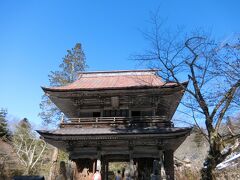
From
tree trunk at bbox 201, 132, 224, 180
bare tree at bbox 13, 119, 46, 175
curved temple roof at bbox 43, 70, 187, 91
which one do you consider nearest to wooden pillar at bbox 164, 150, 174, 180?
curved temple roof at bbox 43, 70, 187, 91

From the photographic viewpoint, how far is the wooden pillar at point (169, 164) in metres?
19.6

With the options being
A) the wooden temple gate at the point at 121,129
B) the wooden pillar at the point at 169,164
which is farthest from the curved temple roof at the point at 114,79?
the wooden pillar at the point at 169,164

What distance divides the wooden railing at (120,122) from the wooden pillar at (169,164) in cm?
304

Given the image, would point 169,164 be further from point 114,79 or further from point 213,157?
point 213,157

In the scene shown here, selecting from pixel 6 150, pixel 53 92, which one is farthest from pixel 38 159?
pixel 53 92

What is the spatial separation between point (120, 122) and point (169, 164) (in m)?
4.86

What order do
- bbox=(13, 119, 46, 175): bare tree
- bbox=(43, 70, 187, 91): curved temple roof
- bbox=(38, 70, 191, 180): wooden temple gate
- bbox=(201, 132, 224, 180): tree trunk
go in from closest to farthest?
bbox=(201, 132, 224, 180): tree trunk, bbox=(38, 70, 191, 180): wooden temple gate, bbox=(43, 70, 187, 91): curved temple roof, bbox=(13, 119, 46, 175): bare tree

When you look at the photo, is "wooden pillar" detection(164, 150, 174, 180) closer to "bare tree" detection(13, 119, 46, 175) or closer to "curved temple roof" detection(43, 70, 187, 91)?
"curved temple roof" detection(43, 70, 187, 91)

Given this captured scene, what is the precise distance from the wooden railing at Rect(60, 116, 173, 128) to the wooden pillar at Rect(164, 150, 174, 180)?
120 inches

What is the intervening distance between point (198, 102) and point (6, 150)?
34.8 meters

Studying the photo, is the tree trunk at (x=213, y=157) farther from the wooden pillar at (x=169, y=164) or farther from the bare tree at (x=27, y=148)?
the bare tree at (x=27, y=148)

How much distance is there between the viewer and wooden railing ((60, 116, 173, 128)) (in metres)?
19.2

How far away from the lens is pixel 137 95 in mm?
20688

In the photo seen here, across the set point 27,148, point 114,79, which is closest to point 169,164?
point 114,79
